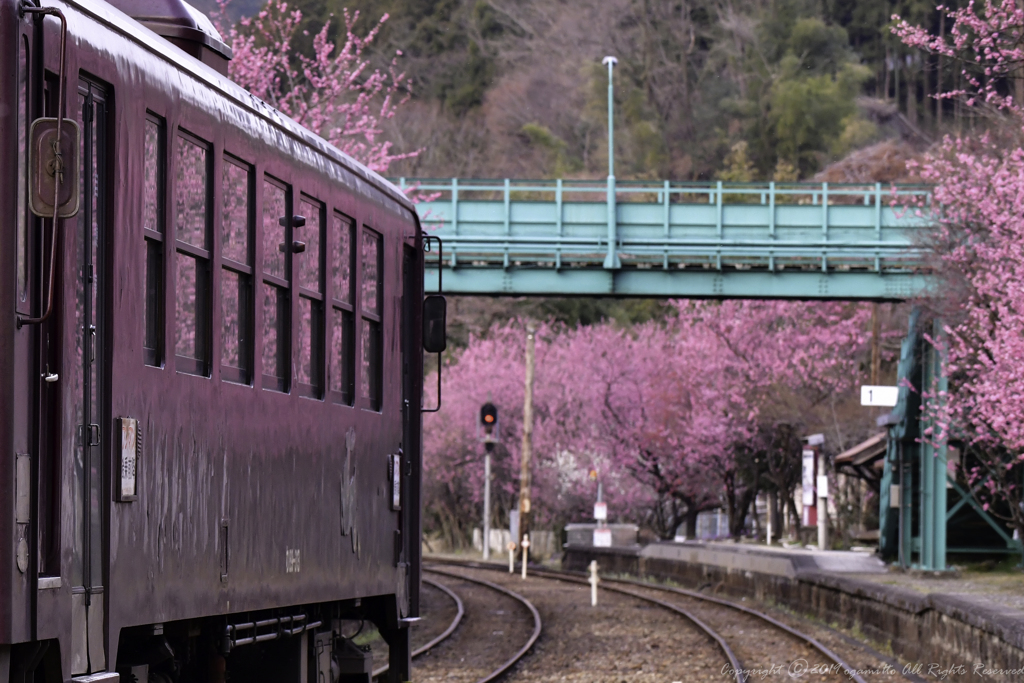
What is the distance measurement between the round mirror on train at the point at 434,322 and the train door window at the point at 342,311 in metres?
1.25

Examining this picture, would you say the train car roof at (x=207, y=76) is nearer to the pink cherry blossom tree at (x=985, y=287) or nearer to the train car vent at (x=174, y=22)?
the train car vent at (x=174, y=22)

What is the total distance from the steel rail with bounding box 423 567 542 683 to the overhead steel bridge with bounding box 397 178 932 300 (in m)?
4.64

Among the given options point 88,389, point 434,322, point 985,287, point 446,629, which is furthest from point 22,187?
point 985,287

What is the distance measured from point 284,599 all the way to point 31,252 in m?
2.79

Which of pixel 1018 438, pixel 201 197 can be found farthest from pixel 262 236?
pixel 1018 438

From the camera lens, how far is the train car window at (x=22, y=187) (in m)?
4.62

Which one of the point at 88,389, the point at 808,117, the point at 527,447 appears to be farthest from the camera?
the point at 808,117

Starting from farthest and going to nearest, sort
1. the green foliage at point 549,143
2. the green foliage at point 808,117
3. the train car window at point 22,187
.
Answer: the green foliage at point 549,143 < the green foliage at point 808,117 < the train car window at point 22,187

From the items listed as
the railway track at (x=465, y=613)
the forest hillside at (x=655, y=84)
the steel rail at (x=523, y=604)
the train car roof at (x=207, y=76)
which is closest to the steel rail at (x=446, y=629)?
the railway track at (x=465, y=613)

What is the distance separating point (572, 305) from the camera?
53875mm

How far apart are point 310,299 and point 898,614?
32.9 ft

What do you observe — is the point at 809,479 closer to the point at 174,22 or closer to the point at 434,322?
the point at 434,322

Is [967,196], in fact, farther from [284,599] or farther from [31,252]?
[31,252]

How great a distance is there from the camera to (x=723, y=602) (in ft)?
74.2
